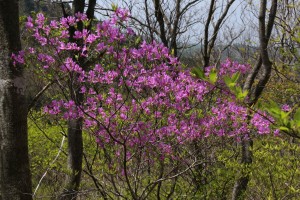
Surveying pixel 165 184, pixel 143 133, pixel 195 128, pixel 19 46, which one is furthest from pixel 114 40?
pixel 165 184

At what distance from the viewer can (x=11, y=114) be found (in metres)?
2.48

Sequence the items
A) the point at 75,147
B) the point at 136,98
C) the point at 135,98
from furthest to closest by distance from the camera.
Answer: the point at 75,147
the point at 136,98
the point at 135,98

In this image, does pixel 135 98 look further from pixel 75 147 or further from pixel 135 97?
pixel 75 147

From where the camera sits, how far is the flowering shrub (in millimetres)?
3143

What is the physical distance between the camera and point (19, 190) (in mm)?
2594

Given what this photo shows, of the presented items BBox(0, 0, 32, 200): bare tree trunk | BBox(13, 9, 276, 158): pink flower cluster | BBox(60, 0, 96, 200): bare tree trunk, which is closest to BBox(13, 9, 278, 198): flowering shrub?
BBox(13, 9, 276, 158): pink flower cluster

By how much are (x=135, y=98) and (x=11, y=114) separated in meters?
1.39

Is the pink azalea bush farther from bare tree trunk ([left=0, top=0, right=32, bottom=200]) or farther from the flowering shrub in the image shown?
bare tree trunk ([left=0, top=0, right=32, bottom=200])

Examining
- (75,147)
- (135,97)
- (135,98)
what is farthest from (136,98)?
(75,147)

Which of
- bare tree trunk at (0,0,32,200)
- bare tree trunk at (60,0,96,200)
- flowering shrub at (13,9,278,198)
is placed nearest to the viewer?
bare tree trunk at (0,0,32,200)

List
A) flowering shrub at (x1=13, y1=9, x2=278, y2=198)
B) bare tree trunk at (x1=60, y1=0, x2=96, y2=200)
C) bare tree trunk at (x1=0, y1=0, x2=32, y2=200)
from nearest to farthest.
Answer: bare tree trunk at (x1=0, y1=0, x2=32, y2=200)
flowering shrub at (x1=13, y1=9, x2=278, y2=198)
bare tree trunk at (x1=60, y1=0, x2=96, y2=200)

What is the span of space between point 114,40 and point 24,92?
92 centimetres

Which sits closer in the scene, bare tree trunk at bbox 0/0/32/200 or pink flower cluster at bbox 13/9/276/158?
bare tree trunk at bbox 0/0/32/200

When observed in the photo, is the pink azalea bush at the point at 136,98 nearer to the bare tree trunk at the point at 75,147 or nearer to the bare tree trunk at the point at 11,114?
the bare tree trunk at the point at 75,147
